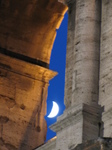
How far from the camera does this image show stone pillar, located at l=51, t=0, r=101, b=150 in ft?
46.0

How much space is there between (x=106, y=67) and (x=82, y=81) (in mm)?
551

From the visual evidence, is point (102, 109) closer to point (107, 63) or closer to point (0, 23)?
point (107, 63)

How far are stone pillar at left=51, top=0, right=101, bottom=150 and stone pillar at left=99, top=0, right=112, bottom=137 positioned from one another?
0.14m

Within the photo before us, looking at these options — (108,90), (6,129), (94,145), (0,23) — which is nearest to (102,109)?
(108,90)

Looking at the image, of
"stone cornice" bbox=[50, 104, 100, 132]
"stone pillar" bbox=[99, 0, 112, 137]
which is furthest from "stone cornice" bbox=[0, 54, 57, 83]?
"stone cornice" bbox=[50, 104, 100, 132]

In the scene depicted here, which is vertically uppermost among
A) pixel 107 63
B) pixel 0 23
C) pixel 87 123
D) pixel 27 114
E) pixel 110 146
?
pixel 0 23

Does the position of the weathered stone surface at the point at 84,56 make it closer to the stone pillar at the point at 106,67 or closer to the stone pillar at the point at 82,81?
the stone pillar at the point at 82,81

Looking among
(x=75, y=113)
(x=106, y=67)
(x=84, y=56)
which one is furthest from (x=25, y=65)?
(x=75, y=113)

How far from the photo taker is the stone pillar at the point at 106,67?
1377 centimetres

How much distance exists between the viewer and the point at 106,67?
1452cm

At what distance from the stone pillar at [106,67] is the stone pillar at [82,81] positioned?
0.14 m

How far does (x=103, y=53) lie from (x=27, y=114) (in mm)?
5316

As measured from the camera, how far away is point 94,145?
11.6 m

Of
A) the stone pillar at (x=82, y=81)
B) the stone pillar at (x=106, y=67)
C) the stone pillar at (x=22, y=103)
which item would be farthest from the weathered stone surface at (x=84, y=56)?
the stone pillar at (x=22, y=103)
